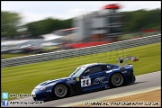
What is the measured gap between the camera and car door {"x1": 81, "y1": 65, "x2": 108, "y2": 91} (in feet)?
29.7

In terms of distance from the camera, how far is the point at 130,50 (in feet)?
30.6

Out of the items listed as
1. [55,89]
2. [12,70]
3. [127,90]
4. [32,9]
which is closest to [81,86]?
[55,89]

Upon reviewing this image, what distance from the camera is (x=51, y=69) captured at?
30.7ft

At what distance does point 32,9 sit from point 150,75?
418 centimetres

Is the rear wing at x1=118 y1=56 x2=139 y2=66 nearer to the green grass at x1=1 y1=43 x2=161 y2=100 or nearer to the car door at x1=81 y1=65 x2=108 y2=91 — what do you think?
the green grass at x1=1 y1=43 x2=161 y2=100

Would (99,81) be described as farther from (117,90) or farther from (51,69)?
(51,69)

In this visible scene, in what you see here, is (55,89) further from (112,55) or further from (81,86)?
(112,55)

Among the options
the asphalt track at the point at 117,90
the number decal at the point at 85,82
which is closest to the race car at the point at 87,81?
the number decal at the point at 85,82

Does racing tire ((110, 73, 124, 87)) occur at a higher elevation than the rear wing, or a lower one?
lower

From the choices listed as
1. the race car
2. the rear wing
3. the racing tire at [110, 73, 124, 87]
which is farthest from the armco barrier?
the racing tire at [110, 73, 124, 87]

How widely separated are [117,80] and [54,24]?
9.58 feet

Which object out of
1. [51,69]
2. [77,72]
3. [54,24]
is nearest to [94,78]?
[77,72]

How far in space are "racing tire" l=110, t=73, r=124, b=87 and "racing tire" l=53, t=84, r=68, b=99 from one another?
1352 mm

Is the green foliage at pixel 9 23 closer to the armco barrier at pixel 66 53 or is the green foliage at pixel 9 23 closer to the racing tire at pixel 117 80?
the armco barrier at pixel 66 53
